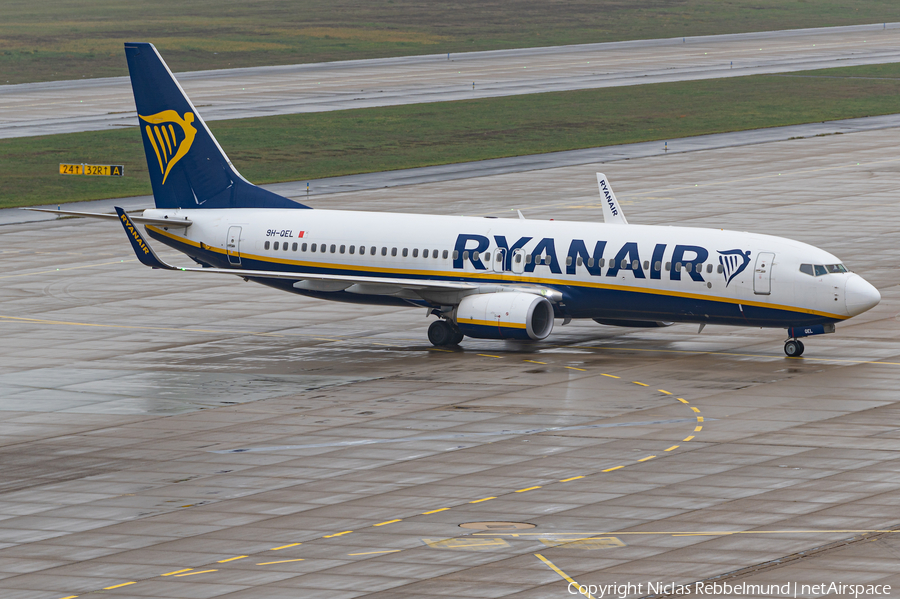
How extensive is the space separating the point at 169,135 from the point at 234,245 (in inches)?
222

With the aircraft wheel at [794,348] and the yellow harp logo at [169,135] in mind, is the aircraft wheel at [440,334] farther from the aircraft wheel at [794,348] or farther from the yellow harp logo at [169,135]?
the yellow harp logo at [169,135]

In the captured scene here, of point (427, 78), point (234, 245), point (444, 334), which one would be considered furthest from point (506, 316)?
point (427, 78)

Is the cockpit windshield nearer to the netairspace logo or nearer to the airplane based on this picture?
the airplane

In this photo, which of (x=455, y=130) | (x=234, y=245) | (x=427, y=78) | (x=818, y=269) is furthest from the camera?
(x=427, y=78)

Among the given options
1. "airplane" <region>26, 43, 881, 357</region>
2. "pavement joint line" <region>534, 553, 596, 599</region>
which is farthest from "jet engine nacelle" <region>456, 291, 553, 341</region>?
"pavement joint line" <region>534, 553, 596, 599</region>

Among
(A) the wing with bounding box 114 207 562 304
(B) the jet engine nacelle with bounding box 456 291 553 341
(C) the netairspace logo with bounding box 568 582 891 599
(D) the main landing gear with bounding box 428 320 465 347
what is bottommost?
(C) the netairspace logo with bounding box 568 582 891 599

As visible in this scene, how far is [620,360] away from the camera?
49469 millimetres

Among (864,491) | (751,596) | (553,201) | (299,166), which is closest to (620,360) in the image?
(864,491)

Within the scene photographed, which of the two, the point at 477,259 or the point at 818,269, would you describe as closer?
the point at 818,269

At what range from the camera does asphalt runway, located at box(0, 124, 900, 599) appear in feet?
95.9

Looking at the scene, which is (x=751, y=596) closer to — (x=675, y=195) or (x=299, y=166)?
(x=675, y=195)

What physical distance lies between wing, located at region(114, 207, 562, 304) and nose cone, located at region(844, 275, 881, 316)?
9.67 m

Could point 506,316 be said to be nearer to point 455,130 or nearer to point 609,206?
point 609,206

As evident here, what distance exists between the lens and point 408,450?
3847 centimetres
